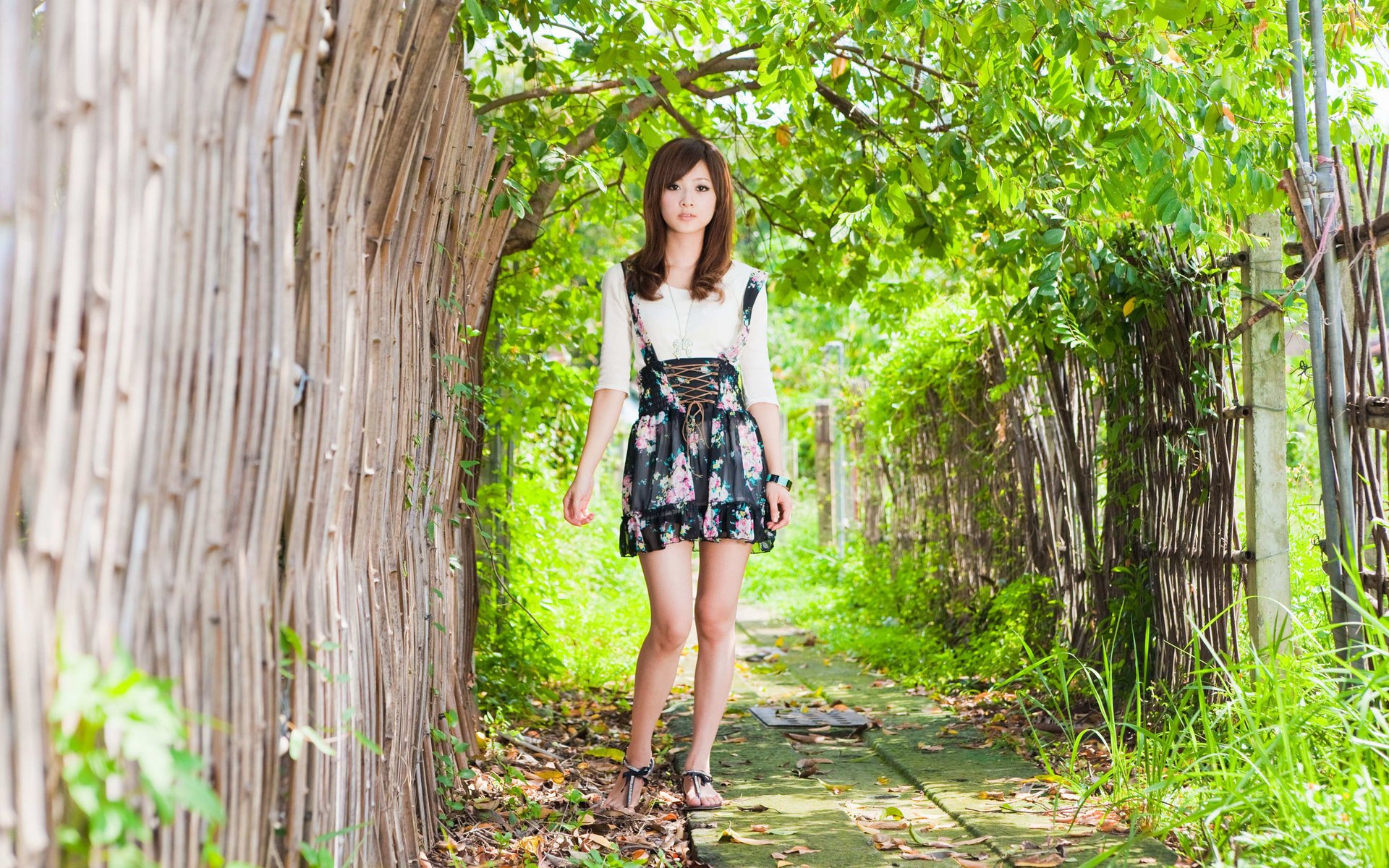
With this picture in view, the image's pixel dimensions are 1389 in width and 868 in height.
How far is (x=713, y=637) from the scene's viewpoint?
2926 millimetres

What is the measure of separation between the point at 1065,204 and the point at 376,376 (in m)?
2.32

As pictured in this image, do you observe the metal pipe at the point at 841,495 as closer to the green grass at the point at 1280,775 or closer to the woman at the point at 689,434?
the woman at the point at 689,434

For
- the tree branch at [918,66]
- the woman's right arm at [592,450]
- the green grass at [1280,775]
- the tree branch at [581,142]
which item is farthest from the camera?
the tree branch at [581,142]

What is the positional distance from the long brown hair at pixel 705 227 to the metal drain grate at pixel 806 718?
5.47ft

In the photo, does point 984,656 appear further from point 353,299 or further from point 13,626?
point 13,626

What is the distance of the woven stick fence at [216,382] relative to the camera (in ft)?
3.56

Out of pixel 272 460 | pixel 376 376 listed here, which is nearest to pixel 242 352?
pixel 272 460

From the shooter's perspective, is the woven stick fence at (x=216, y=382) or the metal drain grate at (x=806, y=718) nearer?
the woven stick fence at (x=216, y=382)

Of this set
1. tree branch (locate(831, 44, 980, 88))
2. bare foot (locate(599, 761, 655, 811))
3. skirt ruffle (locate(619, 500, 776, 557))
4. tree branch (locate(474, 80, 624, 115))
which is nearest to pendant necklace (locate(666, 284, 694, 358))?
skirt ruffle (locate(619, 500, 776, 557))

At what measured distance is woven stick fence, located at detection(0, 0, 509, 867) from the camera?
1085 mm

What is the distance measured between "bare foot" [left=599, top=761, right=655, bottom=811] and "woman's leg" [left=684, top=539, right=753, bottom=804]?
0.11 m

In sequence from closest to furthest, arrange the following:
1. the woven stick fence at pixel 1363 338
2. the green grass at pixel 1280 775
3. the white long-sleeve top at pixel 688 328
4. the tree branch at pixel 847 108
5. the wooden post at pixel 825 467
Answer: the green grass at pixel 1280 775 → the woven stick fence at pixel 1363 338 → the white long-sleeve top at pixel 688 328 → the tree branch at pixel 847 108 → the wooden post at pixel 825 467

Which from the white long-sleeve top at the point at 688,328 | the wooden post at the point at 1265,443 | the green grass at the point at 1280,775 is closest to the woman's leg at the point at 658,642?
the white long-sleeve top at the point at 688,328

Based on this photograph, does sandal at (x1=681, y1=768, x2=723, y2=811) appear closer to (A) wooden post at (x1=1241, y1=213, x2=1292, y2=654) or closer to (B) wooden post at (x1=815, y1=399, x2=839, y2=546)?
(A) wooden post at (x1=1241, y1=213, x2=1292, y2=654)
